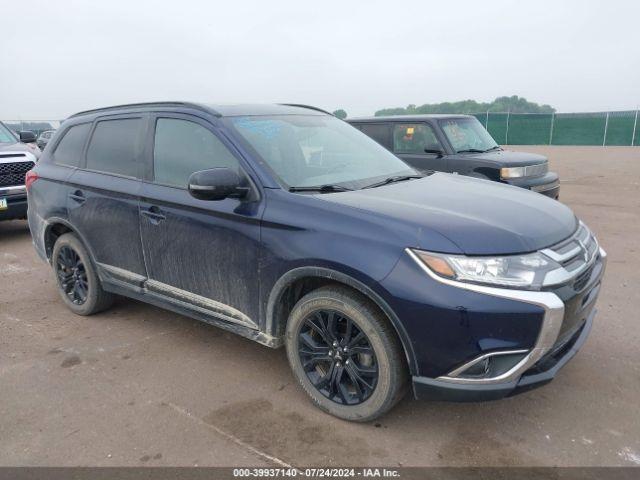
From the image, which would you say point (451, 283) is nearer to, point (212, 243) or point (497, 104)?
point (212, 243)

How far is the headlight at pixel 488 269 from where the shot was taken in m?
2.50

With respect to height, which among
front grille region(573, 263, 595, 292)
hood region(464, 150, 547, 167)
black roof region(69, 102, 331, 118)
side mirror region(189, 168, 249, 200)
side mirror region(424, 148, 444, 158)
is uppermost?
black roof region(69, 102, 331, 118)

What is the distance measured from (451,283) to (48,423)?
97.0 inches

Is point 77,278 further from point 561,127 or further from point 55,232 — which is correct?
point 561,127

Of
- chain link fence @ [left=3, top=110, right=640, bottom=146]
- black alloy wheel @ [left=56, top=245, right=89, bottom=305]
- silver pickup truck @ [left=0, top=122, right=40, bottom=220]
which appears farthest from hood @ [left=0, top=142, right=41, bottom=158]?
chain link fence @ [left=3, top=110, right=640, bottom=146]

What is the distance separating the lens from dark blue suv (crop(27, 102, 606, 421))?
2529 millimetres

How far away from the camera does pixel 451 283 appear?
2.50 meters

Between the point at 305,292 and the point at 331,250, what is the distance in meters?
0.51

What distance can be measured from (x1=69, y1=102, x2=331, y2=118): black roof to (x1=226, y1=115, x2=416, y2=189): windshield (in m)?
0.09

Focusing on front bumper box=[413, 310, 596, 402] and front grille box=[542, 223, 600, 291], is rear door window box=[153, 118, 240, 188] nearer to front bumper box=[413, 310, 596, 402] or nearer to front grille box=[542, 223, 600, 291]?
front bumper box=[413, 310, 596, 402]

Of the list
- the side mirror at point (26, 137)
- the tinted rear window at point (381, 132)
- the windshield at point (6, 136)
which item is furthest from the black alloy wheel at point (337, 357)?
the side mirror at point (26, 137)

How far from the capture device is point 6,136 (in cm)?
870

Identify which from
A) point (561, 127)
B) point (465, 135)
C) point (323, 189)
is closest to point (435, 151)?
point (465, 135)

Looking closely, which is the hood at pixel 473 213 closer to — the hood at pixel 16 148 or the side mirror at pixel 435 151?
the side mirror at pixel 435 151
